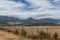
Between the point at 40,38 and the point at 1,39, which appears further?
the point at 40,38

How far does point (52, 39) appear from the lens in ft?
105

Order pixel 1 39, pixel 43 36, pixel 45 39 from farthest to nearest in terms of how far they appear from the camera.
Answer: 1. pixel 43 36
2. pixel 45 39
3. pixel 1 39

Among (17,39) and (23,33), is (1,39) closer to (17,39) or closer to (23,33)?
(17,39)

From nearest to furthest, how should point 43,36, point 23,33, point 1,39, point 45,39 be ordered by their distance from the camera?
point 1,39 → point 45,39 → point 43,36 → point 23,33

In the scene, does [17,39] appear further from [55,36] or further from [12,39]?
[55,36]

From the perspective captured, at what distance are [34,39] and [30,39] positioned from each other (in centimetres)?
53

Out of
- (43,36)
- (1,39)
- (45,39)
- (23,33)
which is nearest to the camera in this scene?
(1,39)

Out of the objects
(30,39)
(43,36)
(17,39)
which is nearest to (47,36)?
(43,36)

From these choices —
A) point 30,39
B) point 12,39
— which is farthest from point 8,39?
point 30,39

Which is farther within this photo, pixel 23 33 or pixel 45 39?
pixel 23 33

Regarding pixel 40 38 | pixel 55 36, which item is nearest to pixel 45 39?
pixel 40 38

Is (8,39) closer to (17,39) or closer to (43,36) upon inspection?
(17,39)

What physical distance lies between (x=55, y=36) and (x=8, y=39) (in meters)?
8.94

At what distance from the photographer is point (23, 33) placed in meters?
36.3
